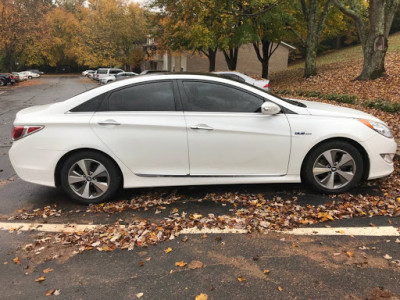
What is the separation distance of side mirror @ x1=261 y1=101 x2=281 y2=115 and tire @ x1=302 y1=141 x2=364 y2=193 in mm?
694

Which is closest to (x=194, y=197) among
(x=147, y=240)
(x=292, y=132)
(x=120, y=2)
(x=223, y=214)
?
(x=223, y=214)

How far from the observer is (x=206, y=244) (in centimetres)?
347

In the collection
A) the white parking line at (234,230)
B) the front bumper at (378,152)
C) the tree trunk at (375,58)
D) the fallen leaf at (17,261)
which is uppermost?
the tree trunk at (375,58)

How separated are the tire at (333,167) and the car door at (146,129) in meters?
1.59

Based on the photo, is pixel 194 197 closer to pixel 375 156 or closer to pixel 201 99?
pixel 201 99

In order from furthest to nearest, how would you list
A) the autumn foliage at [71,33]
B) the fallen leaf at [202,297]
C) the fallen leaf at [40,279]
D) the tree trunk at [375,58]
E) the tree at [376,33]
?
the autumn foliage at [71,33] → the tree trunk at [375,58] → the tree at [376,33] → the fallen leaf at [40,279] → the fallen leaf at [202,297]

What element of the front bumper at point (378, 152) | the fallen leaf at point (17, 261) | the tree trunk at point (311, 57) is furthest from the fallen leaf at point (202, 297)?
the tree trunk at point (311, 57)

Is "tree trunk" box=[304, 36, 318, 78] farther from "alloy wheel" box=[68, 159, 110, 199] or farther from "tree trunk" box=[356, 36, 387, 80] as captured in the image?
"alloy wheel" box=[68, 159, 110, 199]

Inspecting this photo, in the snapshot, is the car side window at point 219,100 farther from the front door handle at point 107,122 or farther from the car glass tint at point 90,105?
the car glass tint at point 90,105

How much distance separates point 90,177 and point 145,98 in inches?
48.0

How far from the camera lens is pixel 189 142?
4.30 m

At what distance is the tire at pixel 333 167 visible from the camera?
4363 millimetres

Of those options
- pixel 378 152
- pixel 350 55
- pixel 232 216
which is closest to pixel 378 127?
pixel 378 152

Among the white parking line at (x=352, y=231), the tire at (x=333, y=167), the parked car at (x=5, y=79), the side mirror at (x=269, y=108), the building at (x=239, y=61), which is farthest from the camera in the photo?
the building at (x=239, y=61)
